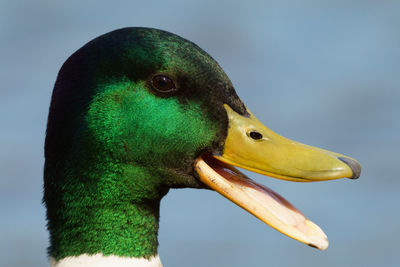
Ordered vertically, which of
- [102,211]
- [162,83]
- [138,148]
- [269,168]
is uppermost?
[162,83]

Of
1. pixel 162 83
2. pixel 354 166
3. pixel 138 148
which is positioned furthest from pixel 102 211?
pixel 354 166

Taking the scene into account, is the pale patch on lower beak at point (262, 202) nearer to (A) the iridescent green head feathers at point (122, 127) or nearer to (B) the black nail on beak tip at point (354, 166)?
(A) the iridescent green head feathers at point (122, 127)

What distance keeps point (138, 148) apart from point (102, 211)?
389 millimetres

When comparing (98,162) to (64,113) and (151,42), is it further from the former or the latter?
(151,42)

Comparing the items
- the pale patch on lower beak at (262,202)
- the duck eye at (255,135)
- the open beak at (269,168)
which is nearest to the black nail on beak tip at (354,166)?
the open beak at (269,168)

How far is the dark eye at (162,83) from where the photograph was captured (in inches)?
140

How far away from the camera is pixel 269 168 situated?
359cm

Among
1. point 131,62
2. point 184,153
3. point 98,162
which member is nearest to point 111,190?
point 98,162

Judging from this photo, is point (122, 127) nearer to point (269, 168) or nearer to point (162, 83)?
point (162, 83)

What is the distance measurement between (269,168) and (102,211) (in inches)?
36.3

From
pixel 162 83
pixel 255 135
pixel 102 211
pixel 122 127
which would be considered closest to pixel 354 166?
pixel 255 135

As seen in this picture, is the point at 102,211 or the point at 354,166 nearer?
the point at 354,166

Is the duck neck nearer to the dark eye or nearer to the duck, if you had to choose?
the duck

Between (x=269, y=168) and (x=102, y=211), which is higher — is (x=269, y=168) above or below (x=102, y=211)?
above
